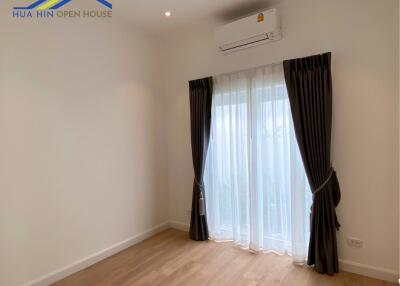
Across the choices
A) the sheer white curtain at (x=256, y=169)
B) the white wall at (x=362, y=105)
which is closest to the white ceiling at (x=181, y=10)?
the white wall at (x=362, y=105)

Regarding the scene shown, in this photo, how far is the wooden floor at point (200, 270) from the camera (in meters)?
2.36

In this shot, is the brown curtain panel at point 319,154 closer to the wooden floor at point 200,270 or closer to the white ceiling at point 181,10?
the wooden floor at point 200,270

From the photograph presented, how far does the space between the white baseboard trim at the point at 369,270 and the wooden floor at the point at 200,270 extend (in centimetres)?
5

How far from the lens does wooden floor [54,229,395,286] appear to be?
92.9 inches

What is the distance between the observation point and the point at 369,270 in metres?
2.36

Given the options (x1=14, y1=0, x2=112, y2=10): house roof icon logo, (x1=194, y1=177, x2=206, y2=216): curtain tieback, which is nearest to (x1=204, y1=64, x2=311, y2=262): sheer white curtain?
(x1=194, y1=177, x2=206, y2=216): curtain tieback

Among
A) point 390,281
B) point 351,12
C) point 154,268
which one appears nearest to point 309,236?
point 390,281

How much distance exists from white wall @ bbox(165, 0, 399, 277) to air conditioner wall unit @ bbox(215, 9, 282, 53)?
0.66 ft

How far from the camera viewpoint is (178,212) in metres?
3.83

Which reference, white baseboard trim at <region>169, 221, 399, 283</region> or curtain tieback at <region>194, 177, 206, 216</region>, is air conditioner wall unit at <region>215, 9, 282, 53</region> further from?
white baseboard trim at <region>169, 221, 399, 283</region>

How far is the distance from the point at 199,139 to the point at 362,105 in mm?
1940

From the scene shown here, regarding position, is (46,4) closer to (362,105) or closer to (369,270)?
(362,105)

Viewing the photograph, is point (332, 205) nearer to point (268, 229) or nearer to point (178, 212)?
point (268, 229)

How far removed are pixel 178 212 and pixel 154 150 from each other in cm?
108
